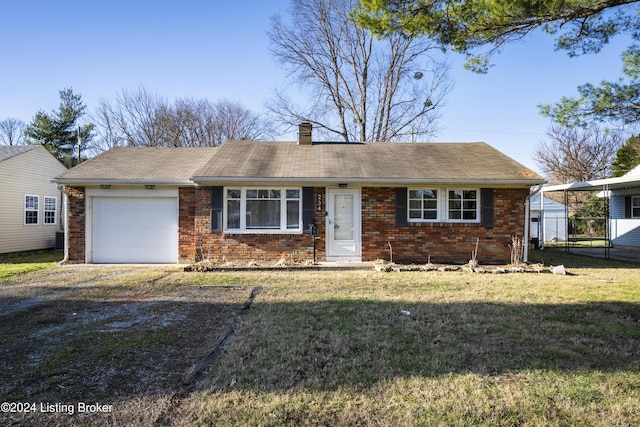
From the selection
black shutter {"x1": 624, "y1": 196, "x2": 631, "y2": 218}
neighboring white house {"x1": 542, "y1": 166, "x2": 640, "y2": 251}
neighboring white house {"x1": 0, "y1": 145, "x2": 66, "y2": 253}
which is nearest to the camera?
neighboring white house {"x1": 0, "y1": 145, "x2": 66, "y2": 253}

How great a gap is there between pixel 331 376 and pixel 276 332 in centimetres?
141

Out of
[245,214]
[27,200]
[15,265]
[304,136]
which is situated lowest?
[15,265]

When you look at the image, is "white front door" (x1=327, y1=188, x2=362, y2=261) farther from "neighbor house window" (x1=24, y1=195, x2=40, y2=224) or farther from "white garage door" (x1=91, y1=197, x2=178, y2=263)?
"neighbor house window" (x1=24, y1=195, x2=40, y2=224)

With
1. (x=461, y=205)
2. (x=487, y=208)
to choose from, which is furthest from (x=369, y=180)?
(x=487, y=208)

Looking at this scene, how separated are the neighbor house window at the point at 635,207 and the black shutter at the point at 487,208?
9967 mm

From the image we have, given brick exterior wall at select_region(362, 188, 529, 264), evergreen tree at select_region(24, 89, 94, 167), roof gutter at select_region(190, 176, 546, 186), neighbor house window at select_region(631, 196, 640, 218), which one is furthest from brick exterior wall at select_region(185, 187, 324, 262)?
evergreen tree at select_region(24, 89, 94, 167)

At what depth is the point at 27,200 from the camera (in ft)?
51.9

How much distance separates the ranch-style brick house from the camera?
34.8 feet

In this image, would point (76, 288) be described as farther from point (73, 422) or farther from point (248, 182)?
point (73, 422)

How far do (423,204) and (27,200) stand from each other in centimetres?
1618

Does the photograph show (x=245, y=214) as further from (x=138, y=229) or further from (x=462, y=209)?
(x=462, y=209)

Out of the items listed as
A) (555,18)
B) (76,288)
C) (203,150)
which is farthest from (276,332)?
(203,150)

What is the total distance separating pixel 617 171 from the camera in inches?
991

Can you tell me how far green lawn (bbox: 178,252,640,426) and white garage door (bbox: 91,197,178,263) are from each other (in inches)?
224
